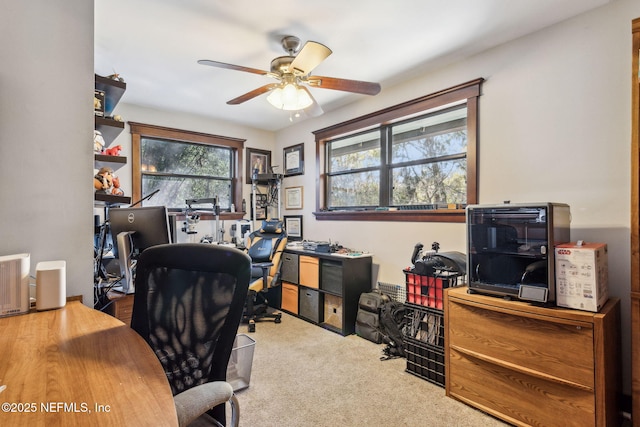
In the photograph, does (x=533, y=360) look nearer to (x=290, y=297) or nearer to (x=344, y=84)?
(x=344, y=84)

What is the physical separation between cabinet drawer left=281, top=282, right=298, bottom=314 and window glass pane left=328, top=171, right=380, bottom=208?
1.21 metres

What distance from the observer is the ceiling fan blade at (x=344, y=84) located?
2.43 meters

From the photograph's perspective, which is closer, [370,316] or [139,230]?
[139,230]

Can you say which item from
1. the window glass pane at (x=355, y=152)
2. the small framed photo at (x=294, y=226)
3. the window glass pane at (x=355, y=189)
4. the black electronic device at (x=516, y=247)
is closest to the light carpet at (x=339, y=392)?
the black electronic device at (x=516, y=247)

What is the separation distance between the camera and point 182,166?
4438 millimetres

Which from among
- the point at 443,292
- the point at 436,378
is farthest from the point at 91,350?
the point at 436,378

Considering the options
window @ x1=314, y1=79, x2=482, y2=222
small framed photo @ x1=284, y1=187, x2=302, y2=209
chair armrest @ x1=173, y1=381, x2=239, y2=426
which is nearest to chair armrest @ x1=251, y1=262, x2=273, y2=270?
window @ x1=314, y1=79, x2=482, y2=222

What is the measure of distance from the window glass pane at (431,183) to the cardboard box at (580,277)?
3.91 ft

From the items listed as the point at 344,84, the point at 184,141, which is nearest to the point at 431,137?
the point at 344,84

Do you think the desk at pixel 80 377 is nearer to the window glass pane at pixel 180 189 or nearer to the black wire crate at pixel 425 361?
the black wire crate at pixel 425 361

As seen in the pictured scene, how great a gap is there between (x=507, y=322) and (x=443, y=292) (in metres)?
0.46

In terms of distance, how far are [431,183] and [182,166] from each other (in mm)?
3333

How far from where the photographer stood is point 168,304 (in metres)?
1.21

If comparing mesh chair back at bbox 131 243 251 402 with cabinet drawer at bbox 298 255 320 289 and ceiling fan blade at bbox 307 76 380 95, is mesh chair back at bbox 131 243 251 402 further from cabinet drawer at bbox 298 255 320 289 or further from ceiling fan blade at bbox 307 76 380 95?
cabinet drawer at bbox 298 255 320 289
